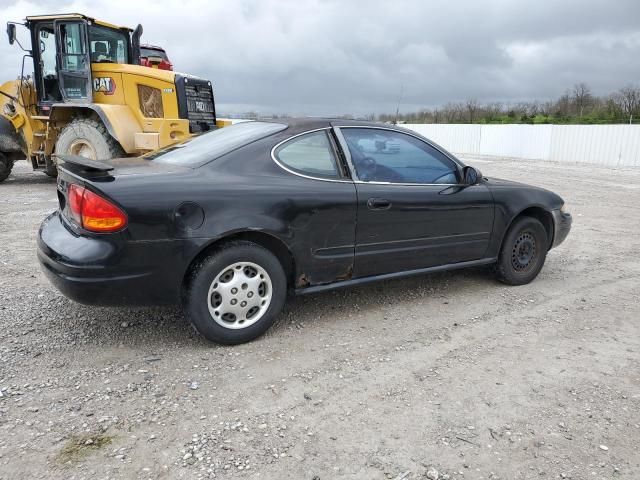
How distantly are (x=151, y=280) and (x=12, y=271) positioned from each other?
2.65 meters

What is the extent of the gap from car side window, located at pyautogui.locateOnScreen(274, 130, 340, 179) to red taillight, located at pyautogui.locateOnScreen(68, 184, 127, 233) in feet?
3.93

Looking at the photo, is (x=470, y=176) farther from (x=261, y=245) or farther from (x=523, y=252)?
(x=261, y=245)

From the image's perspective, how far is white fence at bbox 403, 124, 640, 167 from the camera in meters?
21.5

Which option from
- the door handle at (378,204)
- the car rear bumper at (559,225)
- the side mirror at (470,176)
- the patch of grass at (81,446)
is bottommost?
the patch of grass at (81,446)

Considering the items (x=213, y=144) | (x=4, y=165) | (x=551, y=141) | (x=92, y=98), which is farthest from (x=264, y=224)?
(x=551, y=141)

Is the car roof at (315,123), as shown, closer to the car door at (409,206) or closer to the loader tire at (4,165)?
the car door at (409,206)

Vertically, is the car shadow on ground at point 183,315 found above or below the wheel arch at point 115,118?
below

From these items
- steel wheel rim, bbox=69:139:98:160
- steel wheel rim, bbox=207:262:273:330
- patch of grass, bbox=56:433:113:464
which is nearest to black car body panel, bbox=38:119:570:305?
steel wheel rim, bbox=207:262:273:330

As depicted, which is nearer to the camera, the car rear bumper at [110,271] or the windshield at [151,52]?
the car rear bumper at [110,271]

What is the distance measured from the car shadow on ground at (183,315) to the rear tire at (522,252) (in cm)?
25

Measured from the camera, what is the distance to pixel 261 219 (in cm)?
351

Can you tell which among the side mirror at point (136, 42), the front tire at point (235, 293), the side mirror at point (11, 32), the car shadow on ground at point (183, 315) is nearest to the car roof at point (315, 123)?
the front tire at point (235, 293)

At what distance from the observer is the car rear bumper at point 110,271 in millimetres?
3145

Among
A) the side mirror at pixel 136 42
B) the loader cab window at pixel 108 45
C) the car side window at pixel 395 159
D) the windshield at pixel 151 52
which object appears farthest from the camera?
the windshield at pixel 151 52
